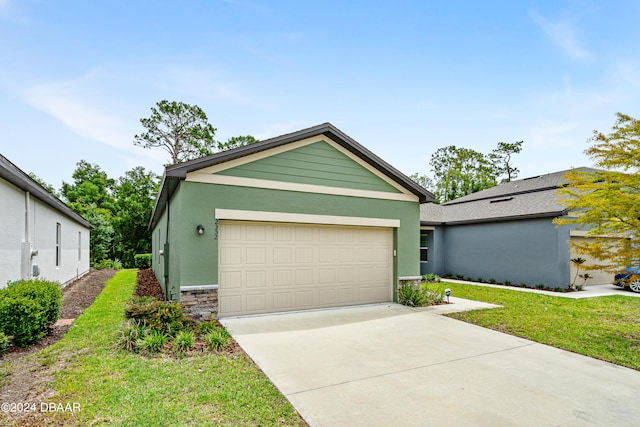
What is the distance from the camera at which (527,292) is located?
41.2 feet

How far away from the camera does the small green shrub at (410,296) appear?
950 centimetres

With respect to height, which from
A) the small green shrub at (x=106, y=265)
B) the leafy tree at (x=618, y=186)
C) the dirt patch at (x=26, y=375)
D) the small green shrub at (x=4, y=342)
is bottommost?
the small green shrub at (x=106, y=265)

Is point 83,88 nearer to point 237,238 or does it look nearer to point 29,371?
point 237,238

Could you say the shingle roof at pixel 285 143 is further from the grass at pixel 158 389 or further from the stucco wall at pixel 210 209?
the grass at pixel 158 389

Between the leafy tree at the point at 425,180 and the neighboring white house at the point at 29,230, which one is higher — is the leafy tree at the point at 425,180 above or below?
above

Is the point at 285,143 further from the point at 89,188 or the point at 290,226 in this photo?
the point at 89,188

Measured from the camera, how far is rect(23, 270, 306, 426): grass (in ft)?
11.0

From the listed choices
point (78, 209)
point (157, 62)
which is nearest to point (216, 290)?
point (157, 62)

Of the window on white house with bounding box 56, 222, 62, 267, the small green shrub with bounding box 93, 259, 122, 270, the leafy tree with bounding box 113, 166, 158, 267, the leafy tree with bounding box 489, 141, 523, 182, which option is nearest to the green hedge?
the window on white house with bounding box 56, 222, 62, 267

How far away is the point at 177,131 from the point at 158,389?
31.0 m

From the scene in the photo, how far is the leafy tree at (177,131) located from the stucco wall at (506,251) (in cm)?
2356

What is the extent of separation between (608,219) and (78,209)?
101ft

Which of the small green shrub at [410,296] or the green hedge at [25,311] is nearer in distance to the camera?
the green hedge at [25,311]

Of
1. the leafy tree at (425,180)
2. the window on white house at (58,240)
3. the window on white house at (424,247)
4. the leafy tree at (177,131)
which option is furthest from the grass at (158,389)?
the leafy tree at (425,180)
